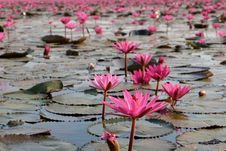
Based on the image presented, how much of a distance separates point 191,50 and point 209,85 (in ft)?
7.35

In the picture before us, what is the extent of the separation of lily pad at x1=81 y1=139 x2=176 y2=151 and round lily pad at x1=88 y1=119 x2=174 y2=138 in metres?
0.09

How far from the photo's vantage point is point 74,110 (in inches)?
107

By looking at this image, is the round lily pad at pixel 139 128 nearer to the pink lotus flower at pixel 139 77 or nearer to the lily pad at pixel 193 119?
the lily pad at pixel 193 119

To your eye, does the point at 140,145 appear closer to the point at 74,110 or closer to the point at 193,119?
the point at 193,119

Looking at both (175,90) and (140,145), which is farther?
(175,90)

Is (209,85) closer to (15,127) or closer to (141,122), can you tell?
(141,122)

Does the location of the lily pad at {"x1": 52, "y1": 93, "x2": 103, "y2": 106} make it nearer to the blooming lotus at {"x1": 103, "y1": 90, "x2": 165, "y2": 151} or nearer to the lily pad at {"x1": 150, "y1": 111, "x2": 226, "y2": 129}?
the lily pad at {"x1": 150, "y1": 111, "x2": 226, "y2": 129}

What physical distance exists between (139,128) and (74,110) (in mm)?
528

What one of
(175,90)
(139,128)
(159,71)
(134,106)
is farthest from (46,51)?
(134,106)

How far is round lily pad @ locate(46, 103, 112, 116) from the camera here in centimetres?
266

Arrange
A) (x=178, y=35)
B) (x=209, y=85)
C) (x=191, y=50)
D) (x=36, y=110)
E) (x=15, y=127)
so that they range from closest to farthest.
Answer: (x=15, y=127)
(x=36, y=110)
(x=209, y=85)
(x=191, y=50)
(x=178, y=35)

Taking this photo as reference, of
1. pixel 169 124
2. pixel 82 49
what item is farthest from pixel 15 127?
pixel 82 49

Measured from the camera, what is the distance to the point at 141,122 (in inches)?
96.0

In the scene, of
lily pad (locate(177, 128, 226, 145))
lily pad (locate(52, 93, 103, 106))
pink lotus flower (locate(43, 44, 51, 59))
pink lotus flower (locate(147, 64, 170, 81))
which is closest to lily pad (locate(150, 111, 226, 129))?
lily pad (locate(177, 128, 226, 145))
